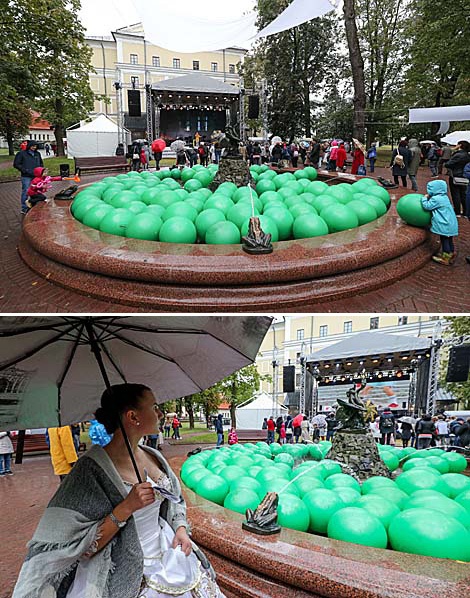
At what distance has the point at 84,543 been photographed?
193 cm

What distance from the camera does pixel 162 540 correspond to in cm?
227

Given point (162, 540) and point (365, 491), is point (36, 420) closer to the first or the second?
point (162, 540)

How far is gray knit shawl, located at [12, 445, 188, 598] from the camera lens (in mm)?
1902

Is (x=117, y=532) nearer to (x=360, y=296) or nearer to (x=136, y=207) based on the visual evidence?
(x=360, y=296)

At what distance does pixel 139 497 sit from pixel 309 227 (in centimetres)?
578

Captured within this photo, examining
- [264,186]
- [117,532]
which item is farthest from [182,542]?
[264,186]

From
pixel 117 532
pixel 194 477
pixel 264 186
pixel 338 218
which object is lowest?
pixel 194 477

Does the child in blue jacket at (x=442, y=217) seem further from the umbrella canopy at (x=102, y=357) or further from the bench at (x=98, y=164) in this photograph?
the bench at (x=98, y=164)

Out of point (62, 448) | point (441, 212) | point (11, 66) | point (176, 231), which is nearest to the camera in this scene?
point (62, 448)

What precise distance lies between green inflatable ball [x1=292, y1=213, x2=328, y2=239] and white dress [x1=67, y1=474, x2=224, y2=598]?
5.44 m

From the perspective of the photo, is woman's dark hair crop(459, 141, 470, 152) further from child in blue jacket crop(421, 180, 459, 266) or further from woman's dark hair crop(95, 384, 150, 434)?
woman's dark hair crop(95, 384, 150, 434)

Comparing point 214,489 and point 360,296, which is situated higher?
point 360,296

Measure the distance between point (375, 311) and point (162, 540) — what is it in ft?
13.7

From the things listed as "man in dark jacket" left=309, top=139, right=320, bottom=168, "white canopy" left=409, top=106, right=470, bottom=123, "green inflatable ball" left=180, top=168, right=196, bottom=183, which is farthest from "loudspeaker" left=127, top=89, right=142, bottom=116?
"green inflatable ball" left=180, top=168, right=196, bottom=183
